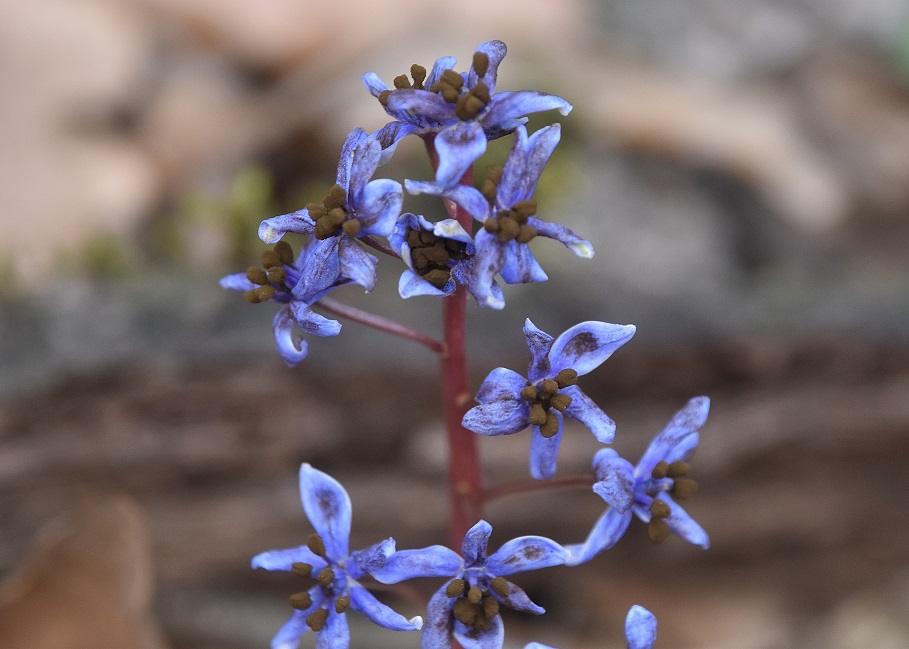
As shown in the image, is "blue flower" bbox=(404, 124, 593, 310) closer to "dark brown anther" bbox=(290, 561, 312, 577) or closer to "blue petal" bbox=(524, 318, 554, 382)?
"blue petal" bbox=(524, 318, 554, 382)

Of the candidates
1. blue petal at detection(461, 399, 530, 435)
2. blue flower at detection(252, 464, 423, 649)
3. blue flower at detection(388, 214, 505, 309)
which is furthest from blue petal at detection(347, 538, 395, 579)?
blue flower at detection(388, 214, 505, 309)

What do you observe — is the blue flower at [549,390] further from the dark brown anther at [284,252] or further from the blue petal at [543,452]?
the dark brown anther at [284,252]

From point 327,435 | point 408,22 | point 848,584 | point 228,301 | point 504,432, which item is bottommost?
point 504,432

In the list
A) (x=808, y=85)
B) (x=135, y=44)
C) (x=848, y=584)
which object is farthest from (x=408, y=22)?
(x=848, y=584)

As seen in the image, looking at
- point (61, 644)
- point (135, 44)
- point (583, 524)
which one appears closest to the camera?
point (61, 644)

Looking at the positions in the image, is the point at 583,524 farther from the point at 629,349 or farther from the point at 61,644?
the point at 61,644
